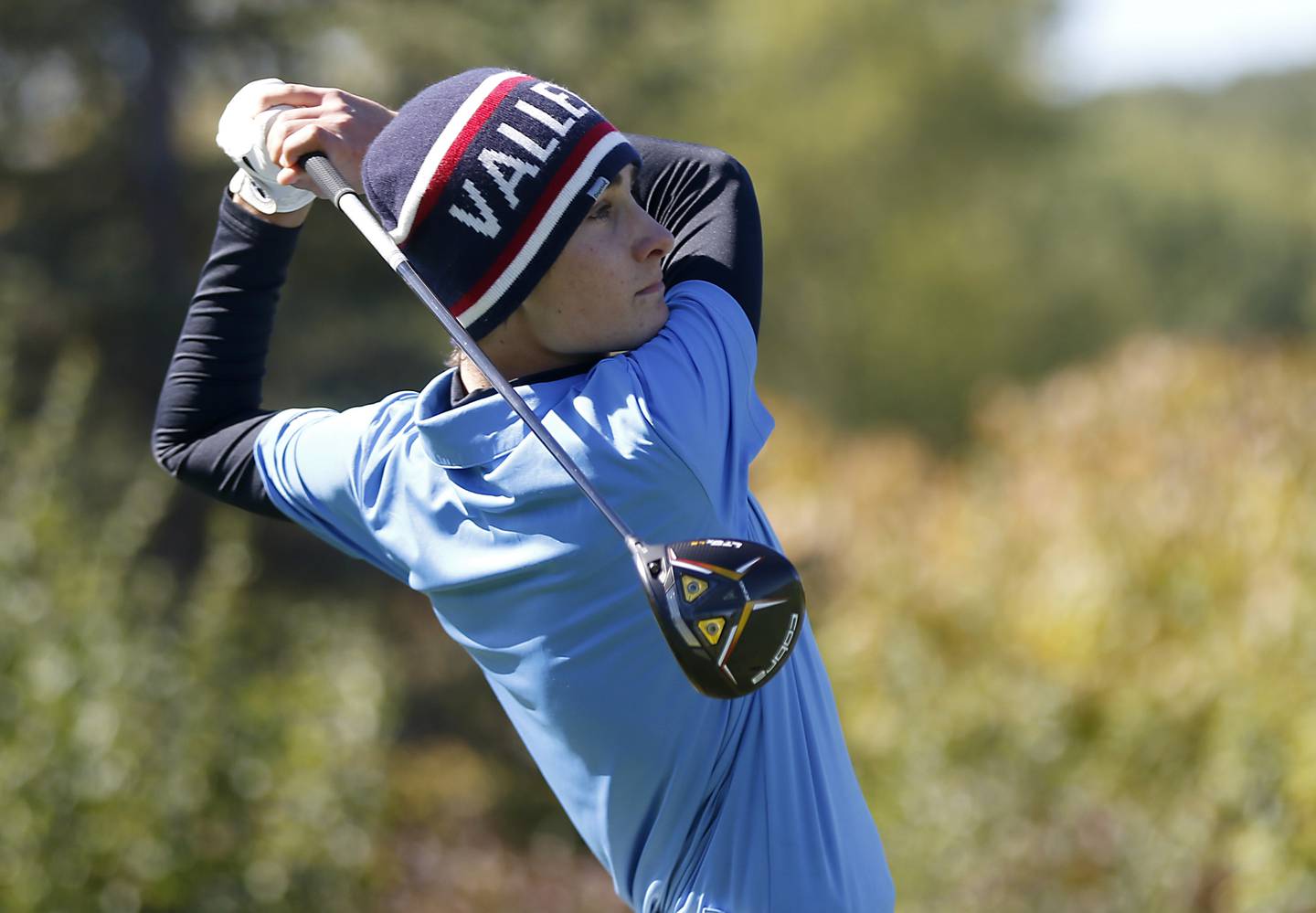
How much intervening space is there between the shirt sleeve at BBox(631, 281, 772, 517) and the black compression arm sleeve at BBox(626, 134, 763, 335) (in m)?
0.05

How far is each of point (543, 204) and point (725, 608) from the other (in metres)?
0.50

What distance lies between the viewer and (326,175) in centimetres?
180

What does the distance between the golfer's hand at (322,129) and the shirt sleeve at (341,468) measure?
11.3 inches

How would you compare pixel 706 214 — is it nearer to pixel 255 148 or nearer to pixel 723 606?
pixel 255 148

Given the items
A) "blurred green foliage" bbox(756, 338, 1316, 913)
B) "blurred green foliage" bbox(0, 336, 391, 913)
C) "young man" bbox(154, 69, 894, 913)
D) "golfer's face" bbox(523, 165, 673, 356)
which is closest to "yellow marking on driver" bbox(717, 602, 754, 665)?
"young man" bbox(154, 69, 894, 913)

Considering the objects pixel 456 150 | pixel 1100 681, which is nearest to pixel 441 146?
pixel 456 150

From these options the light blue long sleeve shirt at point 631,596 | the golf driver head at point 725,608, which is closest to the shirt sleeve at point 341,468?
the light blue long sleeve shirt at point 631,596

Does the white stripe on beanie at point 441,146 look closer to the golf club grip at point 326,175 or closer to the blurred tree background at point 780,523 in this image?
→ the golf club grip at point 326,175

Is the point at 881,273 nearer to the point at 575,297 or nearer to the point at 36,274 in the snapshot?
the point at 36,274

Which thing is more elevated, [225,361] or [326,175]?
[326,175]

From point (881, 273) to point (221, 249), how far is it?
1631 cm

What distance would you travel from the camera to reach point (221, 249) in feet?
6.86

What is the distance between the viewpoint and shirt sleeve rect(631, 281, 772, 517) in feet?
5.30

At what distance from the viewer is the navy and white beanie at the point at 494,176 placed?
1646 millimetres
